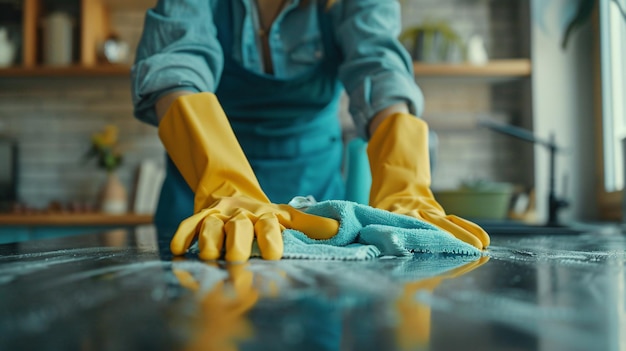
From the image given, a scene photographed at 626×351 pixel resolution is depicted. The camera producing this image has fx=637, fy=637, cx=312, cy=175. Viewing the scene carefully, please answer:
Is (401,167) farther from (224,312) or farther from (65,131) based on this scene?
(65,131)

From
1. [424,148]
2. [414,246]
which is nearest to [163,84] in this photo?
[424,148]

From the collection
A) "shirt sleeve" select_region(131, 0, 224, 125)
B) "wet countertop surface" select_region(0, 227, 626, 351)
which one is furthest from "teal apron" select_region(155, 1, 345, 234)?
"wet countertop surface" select_region(0, 227, 626, 351)

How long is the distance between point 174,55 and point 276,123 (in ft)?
0.99

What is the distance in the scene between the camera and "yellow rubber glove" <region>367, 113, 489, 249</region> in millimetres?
835

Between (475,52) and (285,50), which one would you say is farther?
(475,52)

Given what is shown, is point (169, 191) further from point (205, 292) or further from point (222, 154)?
point (205, 292)

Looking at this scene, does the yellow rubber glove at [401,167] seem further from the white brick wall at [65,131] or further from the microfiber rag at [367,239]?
the white brick wall at [65,131]

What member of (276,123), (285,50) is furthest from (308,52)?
(276,123)

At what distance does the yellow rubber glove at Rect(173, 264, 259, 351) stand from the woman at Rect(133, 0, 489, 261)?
14 centimetres

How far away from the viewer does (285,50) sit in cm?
121

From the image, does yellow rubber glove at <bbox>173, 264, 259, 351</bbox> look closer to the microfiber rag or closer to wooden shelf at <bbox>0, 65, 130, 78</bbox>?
the microfiber rag

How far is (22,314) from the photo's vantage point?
0.32 m

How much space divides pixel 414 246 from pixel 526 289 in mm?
238

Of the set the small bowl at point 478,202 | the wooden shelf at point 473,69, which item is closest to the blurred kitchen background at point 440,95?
the wooden shelf at point 473,69
